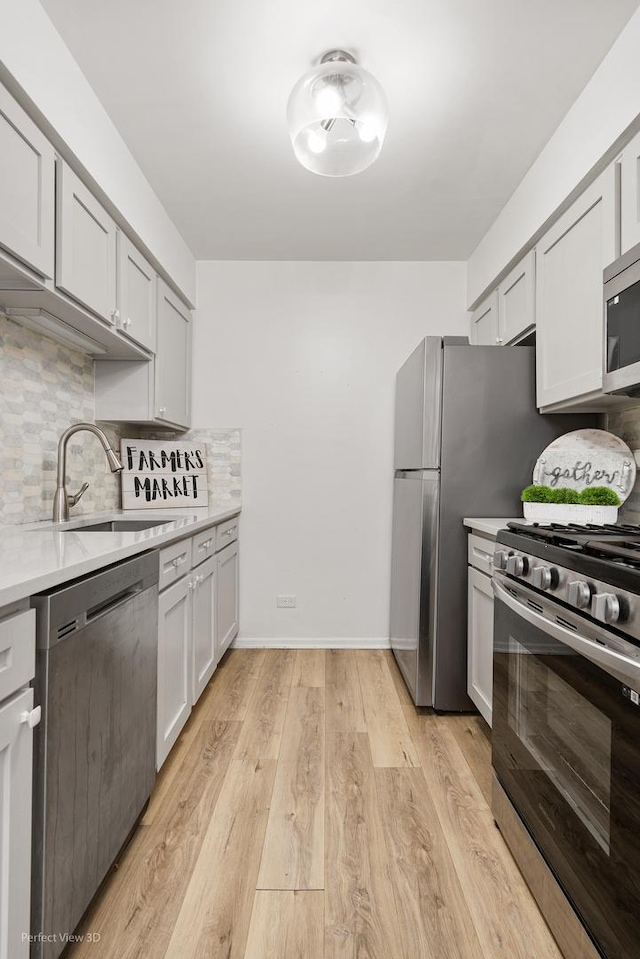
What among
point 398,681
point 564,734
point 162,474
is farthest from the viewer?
point 162,474

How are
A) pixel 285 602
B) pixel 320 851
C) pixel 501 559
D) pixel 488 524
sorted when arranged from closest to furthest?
pixel 320 851 → pixel 501 559 → pixel 488 524 → pixel 285 602

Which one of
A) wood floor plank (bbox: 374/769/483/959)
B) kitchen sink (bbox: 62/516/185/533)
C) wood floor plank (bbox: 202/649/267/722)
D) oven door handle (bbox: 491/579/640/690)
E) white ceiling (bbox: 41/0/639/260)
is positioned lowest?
wood floor plank (bbox: 374/769/483/959)

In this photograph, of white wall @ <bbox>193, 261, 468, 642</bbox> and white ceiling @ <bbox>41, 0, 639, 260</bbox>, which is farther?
white wall @ <bbox>193, 261, 468, 642</bbox>

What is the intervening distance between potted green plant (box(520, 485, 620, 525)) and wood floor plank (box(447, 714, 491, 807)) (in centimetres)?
95

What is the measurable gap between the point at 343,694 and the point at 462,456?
52.1 inches

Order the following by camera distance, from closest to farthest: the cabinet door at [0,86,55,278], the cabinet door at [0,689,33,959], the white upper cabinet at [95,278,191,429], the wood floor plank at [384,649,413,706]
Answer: the cabinet door at [0,689,33,959] < the cabinet door at [0,86,55,278] < the wood floor plank at [384,649,413,706] < the white upper cabinet at [95,278,191,429]

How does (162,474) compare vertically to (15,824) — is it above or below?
above

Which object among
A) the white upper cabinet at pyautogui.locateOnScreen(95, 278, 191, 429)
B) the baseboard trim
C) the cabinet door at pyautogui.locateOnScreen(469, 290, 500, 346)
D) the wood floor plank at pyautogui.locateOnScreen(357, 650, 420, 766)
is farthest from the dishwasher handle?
the cabinet door at pyautogui.locateOnScreen(469, 290, 500, 346)

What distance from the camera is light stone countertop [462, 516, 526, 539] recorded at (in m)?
2.00

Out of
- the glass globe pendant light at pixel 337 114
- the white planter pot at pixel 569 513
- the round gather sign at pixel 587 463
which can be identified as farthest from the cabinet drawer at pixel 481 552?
the glass globe pendant light at pixel 337 114

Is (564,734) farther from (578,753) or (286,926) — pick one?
(286,926)

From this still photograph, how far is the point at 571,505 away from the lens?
197cm

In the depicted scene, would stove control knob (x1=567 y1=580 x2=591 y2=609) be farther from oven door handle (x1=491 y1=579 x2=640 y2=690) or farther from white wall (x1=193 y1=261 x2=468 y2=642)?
white wall (x1=193 y1=261 x2=468 y2=642)

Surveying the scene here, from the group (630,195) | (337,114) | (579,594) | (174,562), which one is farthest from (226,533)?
(630,195)
